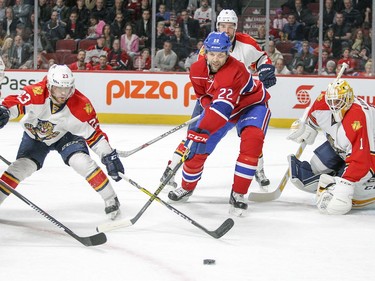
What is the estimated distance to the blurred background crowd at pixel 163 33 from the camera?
8828 millimetres

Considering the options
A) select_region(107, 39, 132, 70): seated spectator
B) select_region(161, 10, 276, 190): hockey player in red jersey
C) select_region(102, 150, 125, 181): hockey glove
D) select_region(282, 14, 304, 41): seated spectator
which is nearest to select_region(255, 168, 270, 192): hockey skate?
select_region(161, 10, 276, 190): hockey player in red jersey

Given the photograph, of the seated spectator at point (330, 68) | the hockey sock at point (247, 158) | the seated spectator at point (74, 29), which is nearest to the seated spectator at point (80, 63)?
the seated spectator at point (74, 29)

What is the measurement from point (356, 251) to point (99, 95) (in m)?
5.54

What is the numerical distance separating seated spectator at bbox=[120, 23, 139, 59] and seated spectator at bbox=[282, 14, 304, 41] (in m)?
1.53

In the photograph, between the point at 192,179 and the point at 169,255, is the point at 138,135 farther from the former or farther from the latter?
the point at 169,255

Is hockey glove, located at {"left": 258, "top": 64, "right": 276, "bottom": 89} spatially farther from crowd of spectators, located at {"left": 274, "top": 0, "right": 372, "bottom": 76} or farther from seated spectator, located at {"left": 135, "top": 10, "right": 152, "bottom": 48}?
seated spectator, located at {"left": 135, "top": 10, "right": 152, "bottom": 48}

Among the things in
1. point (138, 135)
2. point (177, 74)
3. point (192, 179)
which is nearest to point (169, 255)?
point (192, 179)

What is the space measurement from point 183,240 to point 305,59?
5189 mm

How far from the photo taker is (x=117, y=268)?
348cm

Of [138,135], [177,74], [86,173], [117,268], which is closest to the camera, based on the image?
[117,268]

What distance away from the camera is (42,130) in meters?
4.32

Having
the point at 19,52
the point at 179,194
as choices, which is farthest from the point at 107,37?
the point at 179,194

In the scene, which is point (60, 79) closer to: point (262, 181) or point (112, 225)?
point (112, 225)

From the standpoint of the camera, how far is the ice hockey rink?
3.44 m
